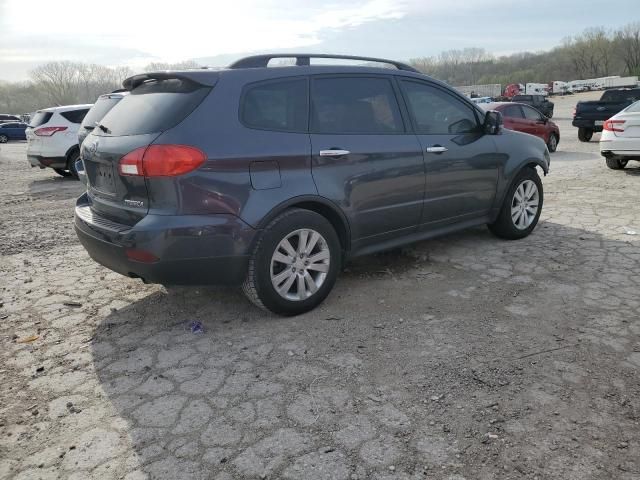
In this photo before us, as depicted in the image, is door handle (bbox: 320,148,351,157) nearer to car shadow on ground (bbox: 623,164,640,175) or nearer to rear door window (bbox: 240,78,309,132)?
rear door window (bbox: 240,78,309,132)

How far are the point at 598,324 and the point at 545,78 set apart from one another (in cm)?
13557

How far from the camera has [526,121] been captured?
46.4 ft

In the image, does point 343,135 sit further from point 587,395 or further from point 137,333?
point 587,395

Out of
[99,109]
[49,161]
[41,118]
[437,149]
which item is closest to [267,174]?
[437,149]

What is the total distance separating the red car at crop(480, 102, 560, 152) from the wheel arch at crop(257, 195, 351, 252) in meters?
11.1

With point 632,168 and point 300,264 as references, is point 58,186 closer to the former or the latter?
point 300,264

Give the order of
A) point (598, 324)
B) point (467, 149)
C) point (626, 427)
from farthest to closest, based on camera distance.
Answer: point (467, 149) < point (598, 324) < point (626, 427)

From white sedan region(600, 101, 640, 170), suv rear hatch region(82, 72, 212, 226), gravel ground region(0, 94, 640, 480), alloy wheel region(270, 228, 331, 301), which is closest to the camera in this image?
gravel ground region(0, 94, 640, 480)

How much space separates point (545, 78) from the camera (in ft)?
401

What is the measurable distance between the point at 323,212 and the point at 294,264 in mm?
473

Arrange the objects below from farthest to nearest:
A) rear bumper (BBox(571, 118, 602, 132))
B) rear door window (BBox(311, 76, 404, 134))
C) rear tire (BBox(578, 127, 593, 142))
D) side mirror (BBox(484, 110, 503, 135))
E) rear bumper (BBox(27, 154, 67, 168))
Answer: rear tire (BBox(578, 127, 593, 142))
rear bumper (BBox(571, 118, 602, 132))
rear bumper (BBox(27, 154, 67, 168))
side mirror (BBox(484, 110, 503, 135))
rear door window (BBox(311, 76, 404, 134))

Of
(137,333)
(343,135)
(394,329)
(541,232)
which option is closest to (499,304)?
(394,329)

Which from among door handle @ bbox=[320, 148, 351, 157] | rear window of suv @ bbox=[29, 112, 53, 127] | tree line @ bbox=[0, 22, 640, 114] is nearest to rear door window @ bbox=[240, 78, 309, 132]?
door handle @ bbox=[320, 148, 351, 157]

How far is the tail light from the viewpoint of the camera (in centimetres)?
311
